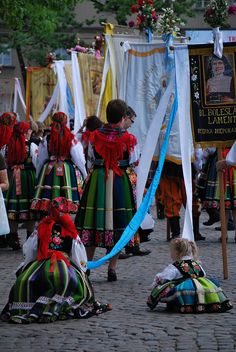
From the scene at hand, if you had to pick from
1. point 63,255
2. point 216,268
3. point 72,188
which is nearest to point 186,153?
point 216,268

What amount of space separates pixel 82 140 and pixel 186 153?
5.00 meters

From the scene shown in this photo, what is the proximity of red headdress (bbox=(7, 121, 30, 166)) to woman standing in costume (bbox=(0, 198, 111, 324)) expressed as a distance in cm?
584

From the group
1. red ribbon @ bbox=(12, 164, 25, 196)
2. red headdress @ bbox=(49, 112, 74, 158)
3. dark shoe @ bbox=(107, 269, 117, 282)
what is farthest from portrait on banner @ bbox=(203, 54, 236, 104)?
red ribbon @ bbox=(12, 164, 25, 196)

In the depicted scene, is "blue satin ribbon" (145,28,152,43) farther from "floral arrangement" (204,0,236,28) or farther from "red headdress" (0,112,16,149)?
"floral arrangement" (204,0,236,28)

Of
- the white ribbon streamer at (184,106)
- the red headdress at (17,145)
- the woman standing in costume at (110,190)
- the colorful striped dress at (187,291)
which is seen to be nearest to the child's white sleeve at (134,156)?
the woman standing in costume at (110,190)

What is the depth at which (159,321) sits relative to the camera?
9492mm

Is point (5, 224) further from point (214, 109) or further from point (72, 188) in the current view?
point (72, 188)

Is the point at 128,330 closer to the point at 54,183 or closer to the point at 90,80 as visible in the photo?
the point at 54,183

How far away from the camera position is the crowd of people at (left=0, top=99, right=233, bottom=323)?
9.75 m

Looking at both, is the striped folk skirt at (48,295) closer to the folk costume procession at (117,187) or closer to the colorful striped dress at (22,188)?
the folk costume procession at (117,187)

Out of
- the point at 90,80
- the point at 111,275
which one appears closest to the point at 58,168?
the point at 111,275

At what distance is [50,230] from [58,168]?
18.8ft

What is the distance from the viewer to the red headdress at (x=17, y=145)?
52.0ft

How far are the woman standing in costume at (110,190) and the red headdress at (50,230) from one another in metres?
2.21
